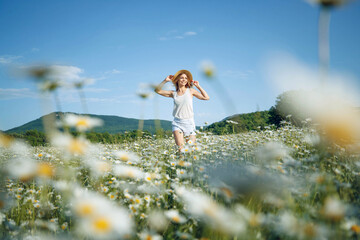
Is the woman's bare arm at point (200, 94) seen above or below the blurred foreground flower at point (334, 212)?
above

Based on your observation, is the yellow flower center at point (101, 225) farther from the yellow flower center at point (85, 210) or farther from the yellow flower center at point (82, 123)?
the yellow flower center at point (82, 123)

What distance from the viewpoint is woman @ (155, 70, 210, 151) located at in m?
4.88

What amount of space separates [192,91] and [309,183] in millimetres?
3783

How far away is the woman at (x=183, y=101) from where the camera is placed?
4.88 meters

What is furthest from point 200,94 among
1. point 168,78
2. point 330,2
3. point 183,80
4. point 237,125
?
point 330,2

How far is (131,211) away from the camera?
1.74 m

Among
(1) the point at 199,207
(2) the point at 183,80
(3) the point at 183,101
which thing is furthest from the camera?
(2) the point at 183,80

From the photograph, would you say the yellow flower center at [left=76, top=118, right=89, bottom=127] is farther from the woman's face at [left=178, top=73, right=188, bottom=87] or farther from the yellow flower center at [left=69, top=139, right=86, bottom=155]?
the woman's face at [left=178, top=73, right=188, bottom=87]

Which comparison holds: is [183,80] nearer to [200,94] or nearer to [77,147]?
[200,94]

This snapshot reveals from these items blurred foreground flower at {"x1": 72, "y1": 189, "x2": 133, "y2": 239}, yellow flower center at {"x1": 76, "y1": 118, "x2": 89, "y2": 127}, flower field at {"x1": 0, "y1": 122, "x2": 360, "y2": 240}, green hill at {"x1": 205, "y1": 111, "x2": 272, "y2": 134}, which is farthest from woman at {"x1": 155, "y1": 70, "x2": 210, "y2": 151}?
blurred foreground flower at {"x1": 72, "y1": 189, "x2": 133, "y2": 239}

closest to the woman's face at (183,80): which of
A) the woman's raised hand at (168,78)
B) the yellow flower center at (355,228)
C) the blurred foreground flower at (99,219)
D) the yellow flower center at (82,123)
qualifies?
the woman's raised hand at (168,78)

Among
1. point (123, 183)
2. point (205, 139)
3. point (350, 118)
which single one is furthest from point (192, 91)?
point (123, 183)

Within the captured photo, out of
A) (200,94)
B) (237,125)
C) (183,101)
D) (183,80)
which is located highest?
(183,80)

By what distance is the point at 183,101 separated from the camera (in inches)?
197
